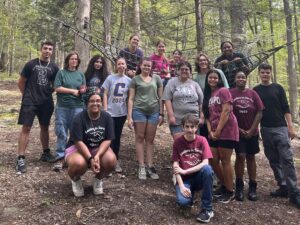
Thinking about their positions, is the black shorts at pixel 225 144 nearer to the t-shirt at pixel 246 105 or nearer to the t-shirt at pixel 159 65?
the t-shirt at pixel 246 105

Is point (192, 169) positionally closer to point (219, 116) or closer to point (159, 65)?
point (219, 116)

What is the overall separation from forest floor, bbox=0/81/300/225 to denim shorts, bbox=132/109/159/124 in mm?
737

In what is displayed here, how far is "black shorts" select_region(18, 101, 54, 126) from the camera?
423 centimetres

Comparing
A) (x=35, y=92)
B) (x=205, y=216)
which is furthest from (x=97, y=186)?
(x=35, y=92)

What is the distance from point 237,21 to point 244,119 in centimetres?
576

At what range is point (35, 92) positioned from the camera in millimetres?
4301

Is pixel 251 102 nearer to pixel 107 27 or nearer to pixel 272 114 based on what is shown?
pixel 272 114

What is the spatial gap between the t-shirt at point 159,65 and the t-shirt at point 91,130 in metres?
1.70

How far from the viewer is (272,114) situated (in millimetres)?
4105

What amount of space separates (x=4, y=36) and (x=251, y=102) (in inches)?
772

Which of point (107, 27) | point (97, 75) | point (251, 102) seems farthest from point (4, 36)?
point (251, 102)

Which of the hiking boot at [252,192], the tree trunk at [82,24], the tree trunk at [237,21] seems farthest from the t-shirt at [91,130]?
the tree trunk at [237,21]

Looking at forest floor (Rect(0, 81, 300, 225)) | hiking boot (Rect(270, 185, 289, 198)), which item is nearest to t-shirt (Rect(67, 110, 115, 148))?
forest floor (Rect(0, 81, 300, 225))

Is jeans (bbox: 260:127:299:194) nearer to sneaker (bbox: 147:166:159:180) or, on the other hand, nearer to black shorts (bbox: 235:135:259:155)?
black shorts (bbox: 235:135:259:155)
